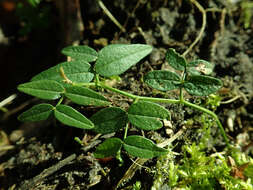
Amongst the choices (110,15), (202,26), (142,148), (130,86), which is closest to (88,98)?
(142,148)

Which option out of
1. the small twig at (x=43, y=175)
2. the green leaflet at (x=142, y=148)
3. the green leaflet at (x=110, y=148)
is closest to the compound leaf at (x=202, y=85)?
the green leaflet at (x=142, y=148)

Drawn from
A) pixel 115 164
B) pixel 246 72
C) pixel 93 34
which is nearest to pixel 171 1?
pixel 93 34

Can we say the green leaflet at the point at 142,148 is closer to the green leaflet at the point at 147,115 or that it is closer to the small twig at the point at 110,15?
the green leaflet at the point at 147,115

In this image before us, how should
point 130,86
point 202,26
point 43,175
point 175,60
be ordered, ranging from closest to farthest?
point 175,60
point 43,175
point 130,86
point 202,26

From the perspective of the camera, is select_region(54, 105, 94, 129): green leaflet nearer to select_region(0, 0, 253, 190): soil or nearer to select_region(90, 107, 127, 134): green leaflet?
select_region(90, 107, 127, 134): green leaflet

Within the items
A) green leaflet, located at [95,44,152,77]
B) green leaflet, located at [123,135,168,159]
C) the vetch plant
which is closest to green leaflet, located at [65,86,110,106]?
the vetch plant

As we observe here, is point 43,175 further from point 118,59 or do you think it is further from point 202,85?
point 202,85

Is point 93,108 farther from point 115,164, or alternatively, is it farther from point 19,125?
point 19,125
